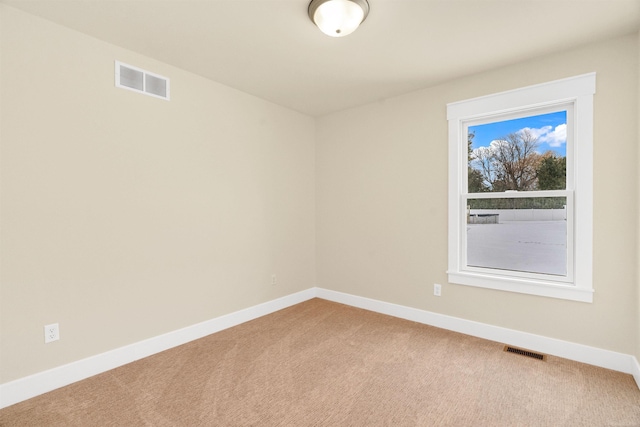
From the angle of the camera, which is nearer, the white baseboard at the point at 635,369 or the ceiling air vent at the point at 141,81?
the white baseboard at the point at 635,369

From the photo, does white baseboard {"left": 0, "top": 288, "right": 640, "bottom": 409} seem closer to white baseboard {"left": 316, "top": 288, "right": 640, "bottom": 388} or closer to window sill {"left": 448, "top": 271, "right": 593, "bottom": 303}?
white baseboard {"left": 316, "top": 288, "right": 640, "bottom": 388}

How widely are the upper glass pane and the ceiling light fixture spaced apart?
6.09ft

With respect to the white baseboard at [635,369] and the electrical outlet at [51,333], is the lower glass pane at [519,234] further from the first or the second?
the electrical outlet at [51,333]

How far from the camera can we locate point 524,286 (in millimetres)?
2818

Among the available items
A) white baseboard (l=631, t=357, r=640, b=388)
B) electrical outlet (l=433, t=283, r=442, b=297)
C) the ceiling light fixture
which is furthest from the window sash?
the ceiling light fixture

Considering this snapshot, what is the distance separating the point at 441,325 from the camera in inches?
130

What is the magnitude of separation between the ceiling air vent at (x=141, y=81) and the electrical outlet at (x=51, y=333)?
191 cm

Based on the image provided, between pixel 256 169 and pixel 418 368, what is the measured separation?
2632 mm

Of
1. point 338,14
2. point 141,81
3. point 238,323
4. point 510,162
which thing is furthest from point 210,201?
point 510,162

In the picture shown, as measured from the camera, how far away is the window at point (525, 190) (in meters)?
2.55

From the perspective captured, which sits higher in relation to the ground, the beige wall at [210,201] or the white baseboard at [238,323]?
the beige wall at [210,201]

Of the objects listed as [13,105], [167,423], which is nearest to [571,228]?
[167,423]

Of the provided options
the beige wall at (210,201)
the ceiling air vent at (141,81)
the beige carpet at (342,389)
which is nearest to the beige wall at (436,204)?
the beige wall at (210,201)

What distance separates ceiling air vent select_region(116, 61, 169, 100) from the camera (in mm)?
2553
